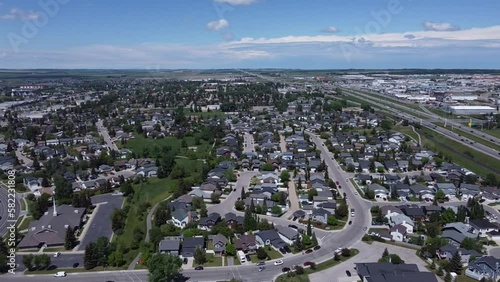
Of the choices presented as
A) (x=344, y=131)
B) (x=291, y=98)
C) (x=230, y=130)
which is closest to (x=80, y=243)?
(x=230, y=130)

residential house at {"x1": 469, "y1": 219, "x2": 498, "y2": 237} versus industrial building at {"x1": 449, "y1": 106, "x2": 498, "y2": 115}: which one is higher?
industrial building at {"x1": 449, "y1": 106, "x2": 498, "y2": 115}

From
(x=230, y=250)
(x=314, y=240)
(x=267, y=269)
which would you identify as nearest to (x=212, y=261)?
(x=230, y=250)

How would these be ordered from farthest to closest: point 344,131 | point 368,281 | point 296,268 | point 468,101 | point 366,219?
point 468,101
point 344,131
point 366,219
point 296,268
point 368,281

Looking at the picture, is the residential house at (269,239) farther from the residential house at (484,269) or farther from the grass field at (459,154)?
the grass field at (459,154)

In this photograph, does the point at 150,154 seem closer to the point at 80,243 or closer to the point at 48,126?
the point at 80,243

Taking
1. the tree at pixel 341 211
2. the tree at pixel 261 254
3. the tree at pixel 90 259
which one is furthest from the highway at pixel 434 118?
the tree at pixel 90 259

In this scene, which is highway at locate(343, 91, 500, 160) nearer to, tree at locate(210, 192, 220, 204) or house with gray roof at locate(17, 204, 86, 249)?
tree at locate(210, 192, 220, 204)

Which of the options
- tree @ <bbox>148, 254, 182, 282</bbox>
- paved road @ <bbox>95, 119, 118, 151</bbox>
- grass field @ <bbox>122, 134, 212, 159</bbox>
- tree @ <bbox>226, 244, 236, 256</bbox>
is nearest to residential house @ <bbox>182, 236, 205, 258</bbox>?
tree @ <bbox>226, 244, 236, 256</bbox>
